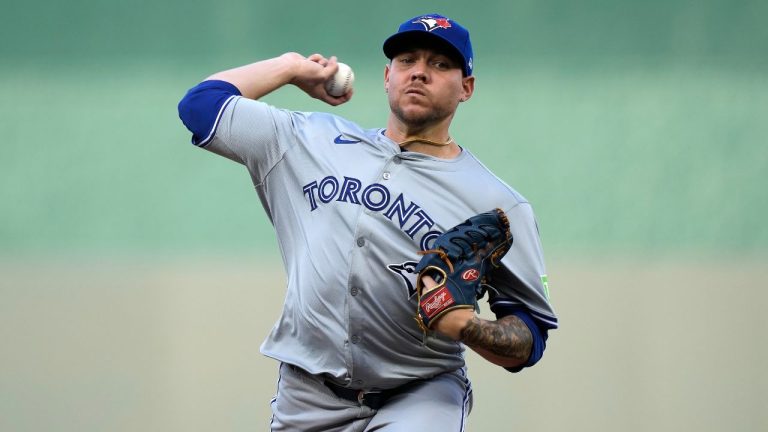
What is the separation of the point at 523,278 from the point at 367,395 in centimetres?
53

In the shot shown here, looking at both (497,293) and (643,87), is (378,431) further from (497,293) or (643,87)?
(643,87)

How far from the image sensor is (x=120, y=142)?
5.34 m

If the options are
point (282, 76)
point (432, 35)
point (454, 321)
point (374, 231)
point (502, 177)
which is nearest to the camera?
point (454, 321)

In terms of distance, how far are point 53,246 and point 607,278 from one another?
2775 mm

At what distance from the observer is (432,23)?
2.93m

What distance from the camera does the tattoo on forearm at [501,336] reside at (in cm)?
261

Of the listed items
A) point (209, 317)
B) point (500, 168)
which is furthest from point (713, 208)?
point (209, 317)

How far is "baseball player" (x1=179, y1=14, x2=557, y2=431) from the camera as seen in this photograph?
2.80 m

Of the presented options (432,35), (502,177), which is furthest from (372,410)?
(502,177)

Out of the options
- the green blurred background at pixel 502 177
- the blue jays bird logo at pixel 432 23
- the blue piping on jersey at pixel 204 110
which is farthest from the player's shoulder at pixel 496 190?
the green blurred background at pixel 502 177

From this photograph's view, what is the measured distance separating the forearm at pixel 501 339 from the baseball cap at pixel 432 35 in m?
0.76

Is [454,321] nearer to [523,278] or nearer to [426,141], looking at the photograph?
[523,278]

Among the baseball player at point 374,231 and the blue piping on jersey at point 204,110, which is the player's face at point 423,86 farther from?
the blue piping on jersey at point 204,110

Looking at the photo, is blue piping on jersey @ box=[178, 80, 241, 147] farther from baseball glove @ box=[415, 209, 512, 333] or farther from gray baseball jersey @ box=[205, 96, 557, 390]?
baseball glove @ box=[415, 209, 512, 333]
